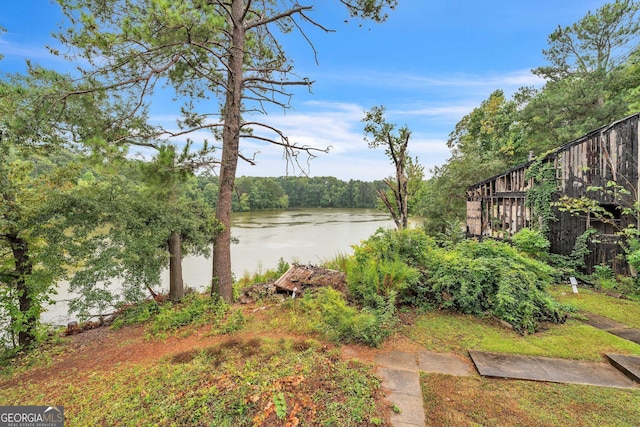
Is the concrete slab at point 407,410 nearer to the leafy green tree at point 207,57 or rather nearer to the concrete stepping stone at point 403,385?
the concrete stepping stone at point 403,385

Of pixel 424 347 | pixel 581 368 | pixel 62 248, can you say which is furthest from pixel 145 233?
pixel 581 368

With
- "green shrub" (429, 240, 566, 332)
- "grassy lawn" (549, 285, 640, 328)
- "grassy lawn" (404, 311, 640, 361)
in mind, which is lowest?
"grassy lawn" (549, 285, 640, 328)

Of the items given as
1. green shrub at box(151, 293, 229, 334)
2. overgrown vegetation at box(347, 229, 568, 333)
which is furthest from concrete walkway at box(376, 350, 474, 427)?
green shrub at box(151, 293, 229, 334)

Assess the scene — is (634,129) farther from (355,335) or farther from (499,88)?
(499,88)

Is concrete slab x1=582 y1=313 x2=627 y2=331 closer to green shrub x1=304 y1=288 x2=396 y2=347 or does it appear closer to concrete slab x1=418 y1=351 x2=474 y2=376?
concrete slab x1=418 y1=351 x2=474 y2=376

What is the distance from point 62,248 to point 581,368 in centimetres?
669

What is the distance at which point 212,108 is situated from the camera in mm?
5188

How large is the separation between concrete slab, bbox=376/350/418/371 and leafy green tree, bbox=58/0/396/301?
3333mm

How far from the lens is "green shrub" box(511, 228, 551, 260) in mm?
6629

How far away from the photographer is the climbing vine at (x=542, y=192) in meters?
7.04

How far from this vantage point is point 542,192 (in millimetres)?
7211

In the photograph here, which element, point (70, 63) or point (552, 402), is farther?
point (70, 63)

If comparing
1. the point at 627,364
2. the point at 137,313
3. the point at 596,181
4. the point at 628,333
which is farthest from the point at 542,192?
the point at 137,313

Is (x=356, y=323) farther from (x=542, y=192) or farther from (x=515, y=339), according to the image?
(x=542, y=192)
